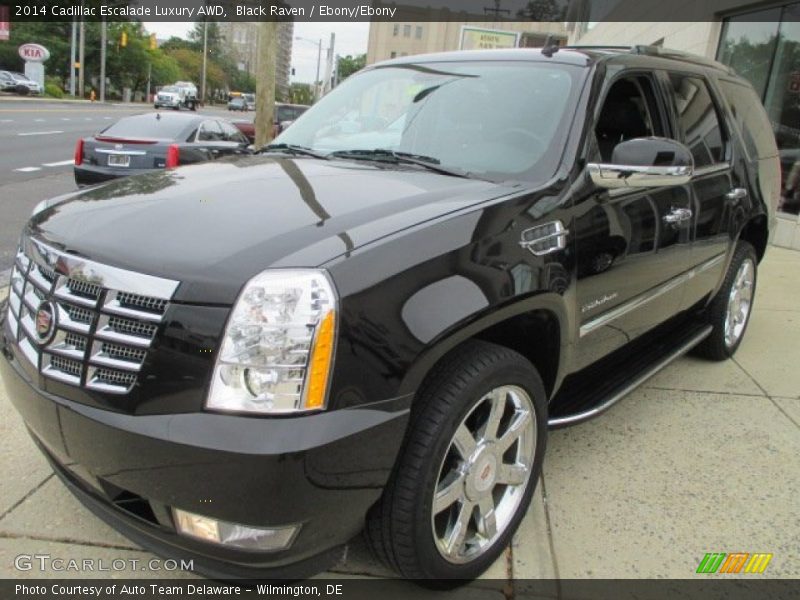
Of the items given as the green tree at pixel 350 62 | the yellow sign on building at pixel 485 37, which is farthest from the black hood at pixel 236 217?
the green tree at pixel 350 62

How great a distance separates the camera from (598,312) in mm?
2896

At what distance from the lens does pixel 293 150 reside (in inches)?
135

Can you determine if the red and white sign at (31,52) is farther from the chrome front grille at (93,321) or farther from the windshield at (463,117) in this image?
the chrome front grille at (93,321)

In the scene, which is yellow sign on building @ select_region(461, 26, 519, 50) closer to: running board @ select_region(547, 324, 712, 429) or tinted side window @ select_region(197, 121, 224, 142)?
tinted side window @ select_region(197, 121, 224, 142)

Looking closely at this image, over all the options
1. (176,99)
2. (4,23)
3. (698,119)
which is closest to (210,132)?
(698,119)

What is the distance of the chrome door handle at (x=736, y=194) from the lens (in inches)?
157

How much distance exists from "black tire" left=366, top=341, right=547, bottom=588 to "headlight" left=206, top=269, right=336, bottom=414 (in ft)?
1.34

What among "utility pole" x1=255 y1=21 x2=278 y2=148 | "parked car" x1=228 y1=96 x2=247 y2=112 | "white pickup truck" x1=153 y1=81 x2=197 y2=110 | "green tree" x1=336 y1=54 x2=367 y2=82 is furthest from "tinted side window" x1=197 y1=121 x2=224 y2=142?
"green tree" x1=336 y1=54 x2=367 y2=82

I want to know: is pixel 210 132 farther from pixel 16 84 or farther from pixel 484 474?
pixel 16 84

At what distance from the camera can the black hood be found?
75.2 inches

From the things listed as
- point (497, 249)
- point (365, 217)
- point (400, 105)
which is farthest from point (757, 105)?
point (365, 217)

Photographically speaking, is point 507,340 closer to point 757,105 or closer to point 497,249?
point 497,249

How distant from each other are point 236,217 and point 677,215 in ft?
7.21

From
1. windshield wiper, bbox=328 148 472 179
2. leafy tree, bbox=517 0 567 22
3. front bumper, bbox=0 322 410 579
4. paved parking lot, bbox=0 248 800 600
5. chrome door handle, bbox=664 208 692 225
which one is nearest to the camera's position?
front bumper, bbox=0 322 410 579
